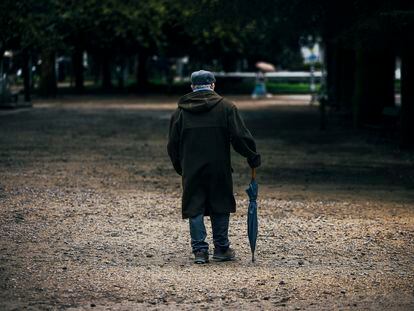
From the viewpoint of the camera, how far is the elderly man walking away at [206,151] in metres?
10.1

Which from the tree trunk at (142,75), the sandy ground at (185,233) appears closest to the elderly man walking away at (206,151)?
the sandy ground at (185,233)

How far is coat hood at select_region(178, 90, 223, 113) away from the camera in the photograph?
10.1m

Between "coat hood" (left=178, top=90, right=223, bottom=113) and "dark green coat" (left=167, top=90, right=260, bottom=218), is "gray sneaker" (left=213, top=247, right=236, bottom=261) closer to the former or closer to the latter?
"dark green coat" (left=167, top=90, right=260, bottom=218)

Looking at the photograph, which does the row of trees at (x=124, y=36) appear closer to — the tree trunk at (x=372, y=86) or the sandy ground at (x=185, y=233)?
the tree trunk at (x=372, y=86)

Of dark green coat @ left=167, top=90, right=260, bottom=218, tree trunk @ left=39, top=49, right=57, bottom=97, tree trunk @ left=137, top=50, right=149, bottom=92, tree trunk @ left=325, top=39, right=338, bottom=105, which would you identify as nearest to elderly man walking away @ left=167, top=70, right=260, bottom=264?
dark green coat @ left=167, top=90, right=260, bottom=218

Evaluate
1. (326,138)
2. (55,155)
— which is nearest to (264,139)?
(326,138)

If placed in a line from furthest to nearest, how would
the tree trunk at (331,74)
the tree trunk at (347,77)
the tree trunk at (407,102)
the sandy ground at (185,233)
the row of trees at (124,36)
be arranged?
the row of trees at (124,36) < the tree trunk at (331,74) < the tree trunk at (347,77) < the tree trunk at (407,102) < the sandy ground at (185,233)

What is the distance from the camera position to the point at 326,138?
28750 mm

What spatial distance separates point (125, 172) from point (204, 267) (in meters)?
9.49

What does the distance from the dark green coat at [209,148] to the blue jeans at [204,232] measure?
8 centimetres

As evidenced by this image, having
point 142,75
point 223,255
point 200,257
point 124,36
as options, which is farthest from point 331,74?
point 200,257

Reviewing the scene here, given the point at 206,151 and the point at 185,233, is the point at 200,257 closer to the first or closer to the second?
the point at 206,151

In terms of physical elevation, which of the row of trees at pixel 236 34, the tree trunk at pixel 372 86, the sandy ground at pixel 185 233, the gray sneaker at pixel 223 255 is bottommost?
the sandy ground at pixel 185 233

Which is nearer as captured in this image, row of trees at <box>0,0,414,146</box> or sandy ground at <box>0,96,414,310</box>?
sandy ground at <box>0,96,414,310</box>
